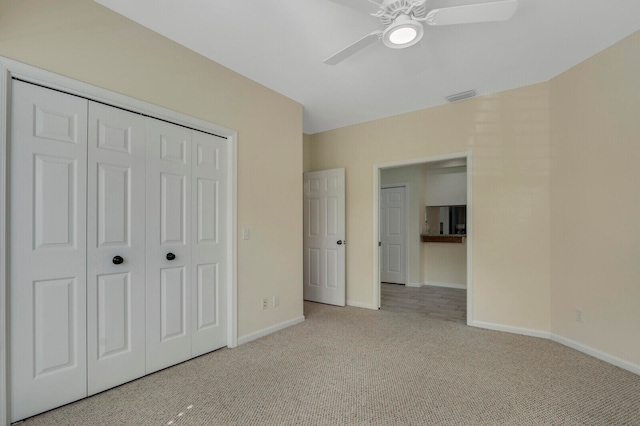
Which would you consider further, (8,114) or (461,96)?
(461,96)

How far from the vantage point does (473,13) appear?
1818mm

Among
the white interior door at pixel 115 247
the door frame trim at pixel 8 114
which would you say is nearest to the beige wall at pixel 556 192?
the door frame trim at pixel 8 114

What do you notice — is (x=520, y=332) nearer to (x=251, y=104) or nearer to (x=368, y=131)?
(x=368, y=131)

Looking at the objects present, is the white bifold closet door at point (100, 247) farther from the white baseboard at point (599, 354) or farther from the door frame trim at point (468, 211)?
the white baseboard at point (599, 354)

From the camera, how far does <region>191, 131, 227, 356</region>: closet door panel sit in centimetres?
280

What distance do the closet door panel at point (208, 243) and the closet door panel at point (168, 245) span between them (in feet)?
0.24

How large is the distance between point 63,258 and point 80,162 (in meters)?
0.65

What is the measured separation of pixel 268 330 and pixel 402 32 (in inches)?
121

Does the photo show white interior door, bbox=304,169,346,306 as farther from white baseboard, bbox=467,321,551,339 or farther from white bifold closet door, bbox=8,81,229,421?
white bifold closet door, bbox=8,81,229,421

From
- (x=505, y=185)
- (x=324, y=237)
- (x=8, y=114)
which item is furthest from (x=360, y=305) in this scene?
(x=8, y=114)

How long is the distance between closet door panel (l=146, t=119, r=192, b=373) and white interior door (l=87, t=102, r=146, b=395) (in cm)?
7

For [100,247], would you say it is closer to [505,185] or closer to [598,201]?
[505,185]

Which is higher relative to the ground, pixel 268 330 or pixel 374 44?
pixel 374 44

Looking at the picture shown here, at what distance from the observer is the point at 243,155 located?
10.6ft
